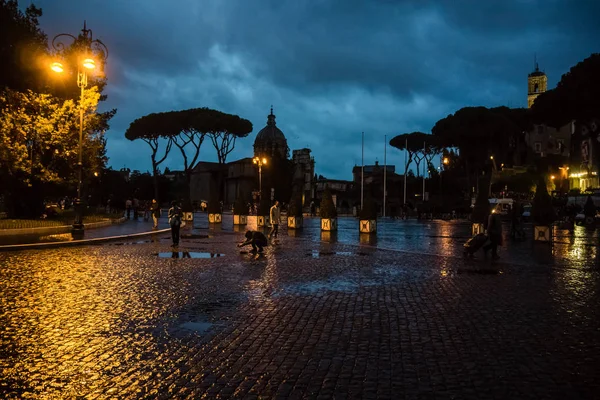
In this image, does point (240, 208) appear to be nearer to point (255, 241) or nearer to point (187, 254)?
point (255, 241)

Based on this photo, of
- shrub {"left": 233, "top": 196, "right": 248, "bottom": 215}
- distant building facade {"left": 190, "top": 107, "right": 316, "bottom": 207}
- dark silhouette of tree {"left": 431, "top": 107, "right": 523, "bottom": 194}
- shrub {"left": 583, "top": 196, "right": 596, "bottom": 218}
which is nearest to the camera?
shrub {"left": 233, "top": 196, "right": 248, "bottom": 215}

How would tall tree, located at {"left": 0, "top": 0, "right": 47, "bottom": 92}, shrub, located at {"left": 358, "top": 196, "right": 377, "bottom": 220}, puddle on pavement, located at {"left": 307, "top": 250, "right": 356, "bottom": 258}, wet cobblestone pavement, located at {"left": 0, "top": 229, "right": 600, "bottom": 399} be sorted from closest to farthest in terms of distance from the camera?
wet cobblestone pavement, located at {"left": 0, "top": 229, "right": 600, "bottom": 399}, puddle on pavement, located at {"left": 307, "top": 250, "right": 356, "bottom": 258}, tall tree, located at {"left": 0, "top": 0, "right": 47, "bottom": 92}, shrub, located at {"left": 358, "top": 196, "right": 377, "bottom": 220}

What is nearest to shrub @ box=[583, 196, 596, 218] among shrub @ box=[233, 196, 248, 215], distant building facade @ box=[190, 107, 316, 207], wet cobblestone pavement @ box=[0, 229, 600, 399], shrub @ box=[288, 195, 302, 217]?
shrub @ box=[288, 195, 302, 217]

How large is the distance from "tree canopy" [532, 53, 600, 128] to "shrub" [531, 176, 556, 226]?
22.4 meters

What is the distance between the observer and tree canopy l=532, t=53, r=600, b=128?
3797 centimetres

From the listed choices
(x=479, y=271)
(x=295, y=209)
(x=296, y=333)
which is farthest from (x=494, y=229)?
(x=295, y=209)

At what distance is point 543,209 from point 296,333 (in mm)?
17301

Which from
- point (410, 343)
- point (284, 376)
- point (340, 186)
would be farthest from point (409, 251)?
point (340, 186)

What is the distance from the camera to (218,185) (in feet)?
279

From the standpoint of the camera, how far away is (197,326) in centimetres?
576

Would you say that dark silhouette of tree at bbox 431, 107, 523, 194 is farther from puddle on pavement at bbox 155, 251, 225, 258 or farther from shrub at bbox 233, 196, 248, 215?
puddle on pavement at bbox 155, 251, 225, 258

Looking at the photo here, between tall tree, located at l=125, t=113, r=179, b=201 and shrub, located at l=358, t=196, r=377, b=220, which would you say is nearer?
shrub, located at l=358, t=196, r=377, b=220

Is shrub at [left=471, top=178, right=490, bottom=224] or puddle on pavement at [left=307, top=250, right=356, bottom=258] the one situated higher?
shrub at [left=471, top=178, right=490, bottom=224]

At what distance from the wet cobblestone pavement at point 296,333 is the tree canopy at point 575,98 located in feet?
109
